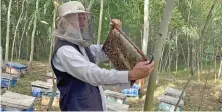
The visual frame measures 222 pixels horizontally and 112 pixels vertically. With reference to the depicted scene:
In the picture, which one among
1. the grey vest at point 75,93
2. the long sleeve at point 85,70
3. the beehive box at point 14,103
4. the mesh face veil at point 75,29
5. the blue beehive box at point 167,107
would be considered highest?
the mesh face veil at point 75,29

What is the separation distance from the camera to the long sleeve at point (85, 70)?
66.9 inches

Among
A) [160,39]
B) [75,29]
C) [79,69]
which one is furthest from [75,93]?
[160,39]

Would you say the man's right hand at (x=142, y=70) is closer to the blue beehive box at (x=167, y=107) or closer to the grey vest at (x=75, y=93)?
the grey vest at (x=75, y=93)

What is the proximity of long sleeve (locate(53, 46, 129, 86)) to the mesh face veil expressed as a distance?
0.10m

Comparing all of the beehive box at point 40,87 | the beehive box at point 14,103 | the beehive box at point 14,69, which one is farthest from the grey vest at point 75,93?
the beehive box at point 14,69

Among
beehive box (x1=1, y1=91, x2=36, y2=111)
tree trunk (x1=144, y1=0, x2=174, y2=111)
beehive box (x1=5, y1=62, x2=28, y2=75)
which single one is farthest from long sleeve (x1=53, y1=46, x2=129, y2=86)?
beehive box (x1=5, y1=62, x2=28, y2=75)

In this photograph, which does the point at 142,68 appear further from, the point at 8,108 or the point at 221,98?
the point at 221,98

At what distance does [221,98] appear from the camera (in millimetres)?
9641

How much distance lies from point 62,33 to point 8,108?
3.09 m

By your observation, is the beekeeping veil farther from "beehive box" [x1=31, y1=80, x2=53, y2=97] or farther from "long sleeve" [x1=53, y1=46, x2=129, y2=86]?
"beehive box" [x1=31, y1=80, x2=53, y2=97]

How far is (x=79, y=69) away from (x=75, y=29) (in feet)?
1.14

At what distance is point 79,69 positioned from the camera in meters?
1.74

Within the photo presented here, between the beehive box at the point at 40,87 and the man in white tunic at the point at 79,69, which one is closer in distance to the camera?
the man in white tunic at the point at 79,69

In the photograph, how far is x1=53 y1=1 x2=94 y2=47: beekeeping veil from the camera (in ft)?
6.37
